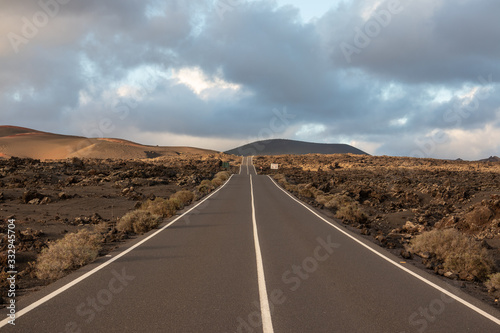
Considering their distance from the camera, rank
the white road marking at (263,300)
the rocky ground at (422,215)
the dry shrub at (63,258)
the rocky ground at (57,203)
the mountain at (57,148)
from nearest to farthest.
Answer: the white road marking at (263,300) < the dry shrub at (63,258) < the rocky ground at (57,203) < the rocky ground at (422,215) < the mountain at (57,148)

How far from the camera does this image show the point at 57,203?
25422 mm

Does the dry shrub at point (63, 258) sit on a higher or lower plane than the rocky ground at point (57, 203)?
higher

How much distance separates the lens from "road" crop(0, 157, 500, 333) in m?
5.27

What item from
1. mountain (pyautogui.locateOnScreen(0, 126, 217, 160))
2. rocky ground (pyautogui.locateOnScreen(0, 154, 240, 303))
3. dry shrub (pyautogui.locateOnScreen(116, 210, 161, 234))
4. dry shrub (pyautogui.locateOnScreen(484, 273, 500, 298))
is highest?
mountain (pyautogui.locateOnScreen(0, 126, 217, 160))

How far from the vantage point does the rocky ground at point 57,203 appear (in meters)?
11.8

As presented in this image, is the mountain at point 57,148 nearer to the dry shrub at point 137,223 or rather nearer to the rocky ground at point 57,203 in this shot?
the rocky ground at point 57,203

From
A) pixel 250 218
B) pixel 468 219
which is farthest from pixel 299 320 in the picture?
pixel 468 219

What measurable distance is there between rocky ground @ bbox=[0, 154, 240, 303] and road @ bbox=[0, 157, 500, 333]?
5.30 feet

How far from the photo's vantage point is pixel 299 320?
5.39 metres

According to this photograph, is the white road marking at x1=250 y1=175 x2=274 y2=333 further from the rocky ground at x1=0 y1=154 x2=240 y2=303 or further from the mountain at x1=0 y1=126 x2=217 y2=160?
the mountain at x1=0 y1=126 x2=217 y2=160

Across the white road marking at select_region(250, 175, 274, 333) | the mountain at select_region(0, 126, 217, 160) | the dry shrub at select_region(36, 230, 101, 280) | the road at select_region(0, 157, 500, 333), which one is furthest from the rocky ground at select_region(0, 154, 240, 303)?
the mountain at select_region(0, 126, 217, 160)

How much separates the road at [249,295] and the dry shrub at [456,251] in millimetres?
1198

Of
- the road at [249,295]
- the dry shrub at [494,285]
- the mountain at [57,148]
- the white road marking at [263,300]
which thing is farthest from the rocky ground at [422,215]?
the mountain at [57,148]

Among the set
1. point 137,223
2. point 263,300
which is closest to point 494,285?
point 263,300
